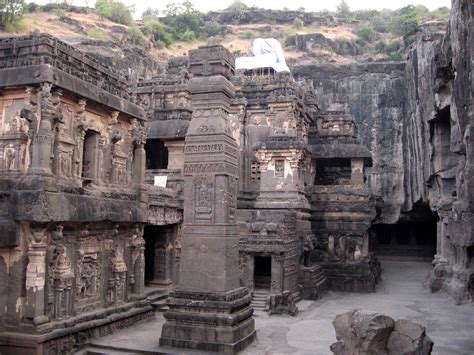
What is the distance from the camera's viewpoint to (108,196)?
13.1 metres

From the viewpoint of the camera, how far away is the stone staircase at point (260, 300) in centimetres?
1640

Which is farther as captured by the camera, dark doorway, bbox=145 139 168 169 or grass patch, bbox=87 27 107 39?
grass patch, bbox=87 27 107 39

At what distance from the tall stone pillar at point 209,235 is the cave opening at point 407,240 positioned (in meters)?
26.2

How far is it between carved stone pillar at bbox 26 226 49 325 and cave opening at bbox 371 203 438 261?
1086 inches

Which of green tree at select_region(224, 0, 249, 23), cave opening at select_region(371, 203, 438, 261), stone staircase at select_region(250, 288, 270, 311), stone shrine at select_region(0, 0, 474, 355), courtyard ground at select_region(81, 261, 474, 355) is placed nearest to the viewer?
stone shrine at select_region(0, 0, 474, 355)

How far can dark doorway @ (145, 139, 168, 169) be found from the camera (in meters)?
25.6

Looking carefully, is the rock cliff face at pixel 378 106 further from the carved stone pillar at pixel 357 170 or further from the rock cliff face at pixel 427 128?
the carved stone pillar at pixel 357 170

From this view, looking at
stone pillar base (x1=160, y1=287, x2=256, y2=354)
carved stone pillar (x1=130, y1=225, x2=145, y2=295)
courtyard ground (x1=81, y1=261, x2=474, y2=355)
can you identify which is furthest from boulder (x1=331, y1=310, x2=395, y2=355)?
carved stone pillar (x1=130, y1=225, x2=145, y2=295)

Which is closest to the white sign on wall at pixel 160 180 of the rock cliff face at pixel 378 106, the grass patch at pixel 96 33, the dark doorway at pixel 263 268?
the dark doorway at pixel 263 268

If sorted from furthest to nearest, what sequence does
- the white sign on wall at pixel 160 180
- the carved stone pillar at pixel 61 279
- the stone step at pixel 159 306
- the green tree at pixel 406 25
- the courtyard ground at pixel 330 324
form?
1. the green tree at pixel 406 25
2. the white sign on wall at pixel 160 180
3. the stone step at pixel 159 306
4. the courtyard ground at pixel 330 324
5. the carved stone pillar at pixel 61 279

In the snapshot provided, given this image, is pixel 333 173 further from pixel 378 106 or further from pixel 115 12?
pixel 115 12

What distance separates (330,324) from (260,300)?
9.32ft

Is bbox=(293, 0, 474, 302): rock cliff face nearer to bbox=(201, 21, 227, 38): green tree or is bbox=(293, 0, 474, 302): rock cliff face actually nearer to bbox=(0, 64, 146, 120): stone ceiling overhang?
bbox=(0, 64, 146, 120): stone ceiling overhang

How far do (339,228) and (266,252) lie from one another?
6055 mm
